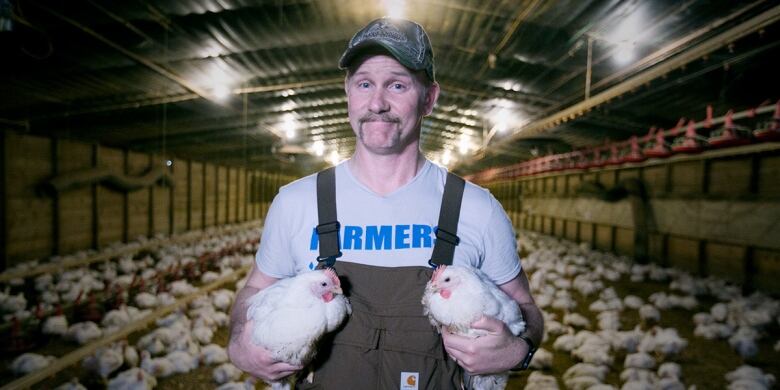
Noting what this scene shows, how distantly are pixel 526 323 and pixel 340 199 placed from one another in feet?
3.99

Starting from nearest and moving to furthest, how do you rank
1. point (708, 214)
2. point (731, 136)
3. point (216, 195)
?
point (731, 136), point (708, 214), point (216, 195)

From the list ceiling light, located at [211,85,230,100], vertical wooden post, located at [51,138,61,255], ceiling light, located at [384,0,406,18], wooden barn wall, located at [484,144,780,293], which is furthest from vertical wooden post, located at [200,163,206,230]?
wooden barn wall, located at [484,144,780,293]

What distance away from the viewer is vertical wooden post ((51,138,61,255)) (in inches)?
384

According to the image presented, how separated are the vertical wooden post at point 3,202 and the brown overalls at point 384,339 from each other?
10.9 m

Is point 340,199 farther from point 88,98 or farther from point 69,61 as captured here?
point 88,98

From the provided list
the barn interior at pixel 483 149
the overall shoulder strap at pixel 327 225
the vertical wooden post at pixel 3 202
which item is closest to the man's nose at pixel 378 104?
the overall shoulder strap at pixel 327 225

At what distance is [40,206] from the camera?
30.9ft

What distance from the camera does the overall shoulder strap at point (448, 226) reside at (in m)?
1.81

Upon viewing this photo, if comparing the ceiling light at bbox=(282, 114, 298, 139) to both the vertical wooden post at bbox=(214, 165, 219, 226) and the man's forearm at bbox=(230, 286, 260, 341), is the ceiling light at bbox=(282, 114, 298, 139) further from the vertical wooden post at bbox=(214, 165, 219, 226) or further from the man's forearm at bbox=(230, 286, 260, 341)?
the man's forearm at bbox=(230, 286, 260, 341)

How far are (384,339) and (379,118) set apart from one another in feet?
3.67

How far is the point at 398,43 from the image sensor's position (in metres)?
1.91

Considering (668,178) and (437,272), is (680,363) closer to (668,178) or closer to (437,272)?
(437,272)

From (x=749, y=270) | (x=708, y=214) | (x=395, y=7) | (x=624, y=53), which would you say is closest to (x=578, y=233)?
(x=708, y=214)

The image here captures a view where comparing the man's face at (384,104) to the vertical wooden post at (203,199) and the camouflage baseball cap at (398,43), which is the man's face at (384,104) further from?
the vertical wooden post at (203,199)
